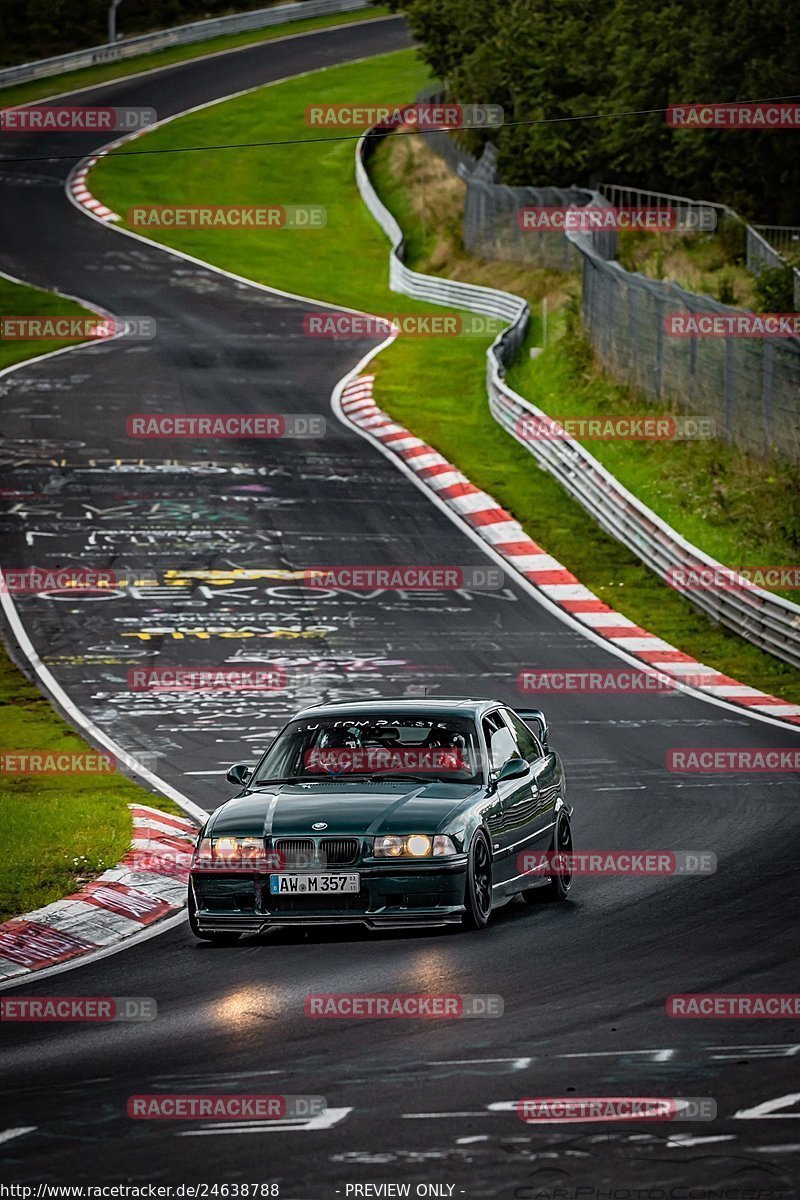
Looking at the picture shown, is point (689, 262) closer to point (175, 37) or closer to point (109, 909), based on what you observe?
point (109, 909)

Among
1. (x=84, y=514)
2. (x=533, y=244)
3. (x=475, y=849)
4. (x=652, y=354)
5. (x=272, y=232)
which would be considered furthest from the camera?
(x=272, y=232)

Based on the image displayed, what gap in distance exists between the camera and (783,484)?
26.9 m

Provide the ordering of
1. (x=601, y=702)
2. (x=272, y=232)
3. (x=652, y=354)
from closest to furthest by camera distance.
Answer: (x=601, y=702) < (x=652, y=354) < (x=272, y=232)

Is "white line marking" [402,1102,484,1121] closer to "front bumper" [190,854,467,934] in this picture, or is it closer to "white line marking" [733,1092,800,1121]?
"white line marking" [733,1092,800,1121]

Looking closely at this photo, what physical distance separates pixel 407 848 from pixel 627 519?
56.5ft

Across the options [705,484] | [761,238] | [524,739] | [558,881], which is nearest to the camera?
[558,881]

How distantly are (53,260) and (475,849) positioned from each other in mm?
43266

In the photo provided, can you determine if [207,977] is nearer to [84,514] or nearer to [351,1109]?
[351,1109]

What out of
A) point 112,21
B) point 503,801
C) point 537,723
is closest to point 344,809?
point 503,801

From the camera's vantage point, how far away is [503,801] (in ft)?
39.7

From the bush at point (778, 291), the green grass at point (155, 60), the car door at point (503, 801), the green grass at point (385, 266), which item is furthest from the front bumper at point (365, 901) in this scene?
the green grass at point (155, 60)

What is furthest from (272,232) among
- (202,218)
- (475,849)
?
(475,849)

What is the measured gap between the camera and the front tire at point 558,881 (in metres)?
12.6

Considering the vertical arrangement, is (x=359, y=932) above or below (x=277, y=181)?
above
